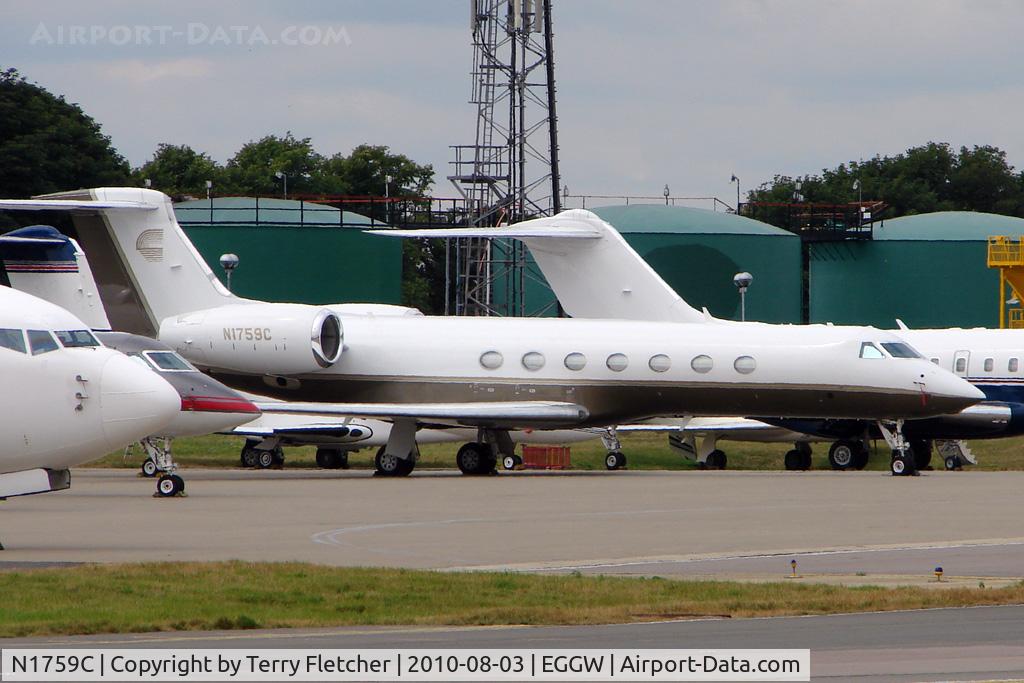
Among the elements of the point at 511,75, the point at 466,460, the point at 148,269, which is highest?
the point at 511,75

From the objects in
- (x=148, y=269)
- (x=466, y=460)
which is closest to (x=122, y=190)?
(x=148, y=269)

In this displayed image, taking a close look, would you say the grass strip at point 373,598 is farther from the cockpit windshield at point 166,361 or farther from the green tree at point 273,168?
the green tree at point 273,168

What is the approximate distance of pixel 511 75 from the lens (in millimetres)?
47781

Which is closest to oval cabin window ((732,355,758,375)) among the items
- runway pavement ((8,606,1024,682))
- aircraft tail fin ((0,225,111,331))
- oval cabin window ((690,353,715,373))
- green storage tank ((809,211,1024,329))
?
oval cabin window ((690,353,715,373))

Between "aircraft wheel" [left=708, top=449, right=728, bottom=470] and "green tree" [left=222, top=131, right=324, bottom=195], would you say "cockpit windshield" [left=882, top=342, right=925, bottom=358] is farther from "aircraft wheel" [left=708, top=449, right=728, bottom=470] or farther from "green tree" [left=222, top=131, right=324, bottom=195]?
"green tree" [left=222, top=131, right=324, bottom=195]

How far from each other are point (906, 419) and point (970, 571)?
1714 cm

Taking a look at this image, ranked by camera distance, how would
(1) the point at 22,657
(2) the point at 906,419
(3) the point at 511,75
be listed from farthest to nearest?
(3) the point at 511,75
(2) the point at 906,419
(1) the point at 22,657

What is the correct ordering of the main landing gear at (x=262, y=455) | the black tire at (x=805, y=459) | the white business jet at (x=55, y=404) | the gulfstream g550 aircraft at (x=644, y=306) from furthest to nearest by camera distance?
the black tire at (x=805, y=459)
the main landing gear at (x=262, y=455)
the gulfstream g550 aircraft at (x=644, y=306)
the white business jet at (x=55, y=404)

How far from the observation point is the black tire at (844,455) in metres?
37.4

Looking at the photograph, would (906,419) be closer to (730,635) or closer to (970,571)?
(970,571)

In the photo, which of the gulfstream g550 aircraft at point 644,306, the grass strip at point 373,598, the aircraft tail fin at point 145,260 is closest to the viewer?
the grass strip at point 373,598

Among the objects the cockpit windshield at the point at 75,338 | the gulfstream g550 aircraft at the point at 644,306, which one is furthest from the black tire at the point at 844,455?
the cockpit windshield at the point at 75,338

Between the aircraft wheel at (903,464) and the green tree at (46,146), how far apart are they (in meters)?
48.7

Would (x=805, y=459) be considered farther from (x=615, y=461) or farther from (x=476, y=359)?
(x=476, y=359)
